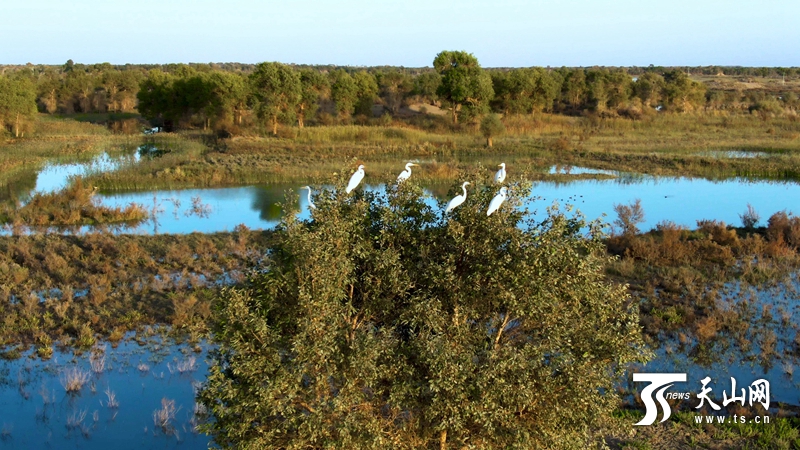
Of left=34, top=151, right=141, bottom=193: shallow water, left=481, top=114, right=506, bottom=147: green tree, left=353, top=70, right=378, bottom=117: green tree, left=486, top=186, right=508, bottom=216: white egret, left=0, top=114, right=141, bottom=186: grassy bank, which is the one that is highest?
left=353, top=70, right=378, bottom=117: green tree

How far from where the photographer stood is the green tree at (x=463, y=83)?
50.9 meters

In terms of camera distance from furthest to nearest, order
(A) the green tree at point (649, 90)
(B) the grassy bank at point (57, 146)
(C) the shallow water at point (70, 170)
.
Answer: (A) the green tree at point (649, 90), (B) the grassy bank at point (57, 146), (C) the shallow water at point (70, 170)

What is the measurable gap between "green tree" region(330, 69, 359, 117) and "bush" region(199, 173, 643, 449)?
4735 centimetres

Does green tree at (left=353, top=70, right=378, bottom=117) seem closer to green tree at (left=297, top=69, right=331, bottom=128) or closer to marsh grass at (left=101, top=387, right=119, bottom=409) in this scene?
green tree at (left=297, top=69, right=331, bottom=128)

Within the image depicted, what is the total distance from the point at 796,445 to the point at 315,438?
796 centimetres

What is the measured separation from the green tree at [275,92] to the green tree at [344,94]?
22.3 feet

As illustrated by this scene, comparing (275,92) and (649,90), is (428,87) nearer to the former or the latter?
(649,90)

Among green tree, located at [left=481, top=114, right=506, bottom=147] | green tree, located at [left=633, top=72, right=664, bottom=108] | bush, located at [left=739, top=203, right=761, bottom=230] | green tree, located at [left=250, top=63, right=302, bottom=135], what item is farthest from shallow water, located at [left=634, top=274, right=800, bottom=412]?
green tree, located at [left=633, top=72, right=664, bottom=108]

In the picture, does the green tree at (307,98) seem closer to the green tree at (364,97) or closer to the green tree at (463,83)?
the green tree at (364,97)

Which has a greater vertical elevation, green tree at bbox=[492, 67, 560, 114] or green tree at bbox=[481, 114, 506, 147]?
green tree at bbox=[492, 67, 560, 114]

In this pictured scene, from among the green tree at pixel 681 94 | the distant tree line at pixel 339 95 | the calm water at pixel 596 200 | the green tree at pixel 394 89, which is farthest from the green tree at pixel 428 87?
the calm water at pixel 596 200

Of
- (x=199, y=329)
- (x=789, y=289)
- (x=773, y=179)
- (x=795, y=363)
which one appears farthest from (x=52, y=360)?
(x=773, y=179)

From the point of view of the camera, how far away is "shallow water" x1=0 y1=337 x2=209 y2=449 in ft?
38.7

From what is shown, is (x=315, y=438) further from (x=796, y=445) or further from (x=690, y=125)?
(x=690, y=125)
